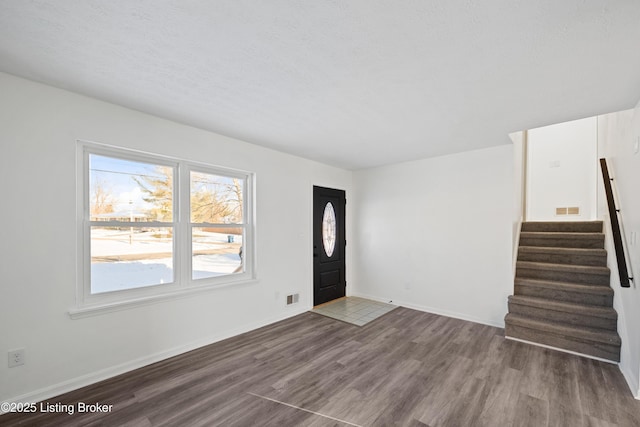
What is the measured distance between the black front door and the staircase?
8.78ft

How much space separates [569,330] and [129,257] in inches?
186

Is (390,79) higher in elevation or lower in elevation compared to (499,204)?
higher

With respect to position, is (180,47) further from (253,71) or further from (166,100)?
(166,100)

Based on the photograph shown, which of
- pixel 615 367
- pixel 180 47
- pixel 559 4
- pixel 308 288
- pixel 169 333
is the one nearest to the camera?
pixel 559 4

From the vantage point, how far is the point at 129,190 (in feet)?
9.04

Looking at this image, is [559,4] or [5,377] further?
[5,377]

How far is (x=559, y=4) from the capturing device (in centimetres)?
136

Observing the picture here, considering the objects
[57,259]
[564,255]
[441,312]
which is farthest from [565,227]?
[57,259]

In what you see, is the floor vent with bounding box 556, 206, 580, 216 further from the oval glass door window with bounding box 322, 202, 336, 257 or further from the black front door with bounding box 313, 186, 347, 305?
the oval glass door window with bounding box 322, 202, 336, 257

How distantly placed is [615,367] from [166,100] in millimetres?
4965

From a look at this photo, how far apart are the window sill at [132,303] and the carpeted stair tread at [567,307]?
3725 mm

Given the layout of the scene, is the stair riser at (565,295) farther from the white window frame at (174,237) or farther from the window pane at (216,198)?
the window pane at (216,198)

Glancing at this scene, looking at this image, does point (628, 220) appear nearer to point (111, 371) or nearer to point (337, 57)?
point (337, 57)

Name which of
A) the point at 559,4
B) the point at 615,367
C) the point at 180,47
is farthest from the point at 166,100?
the point at 615,367
